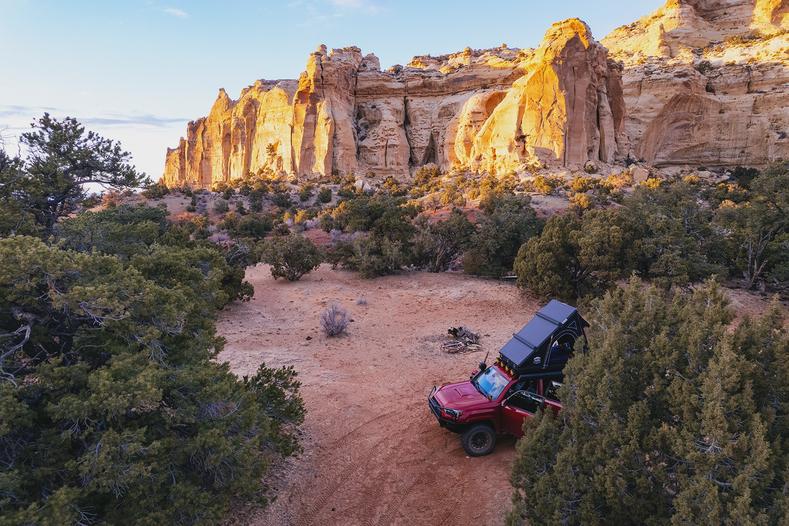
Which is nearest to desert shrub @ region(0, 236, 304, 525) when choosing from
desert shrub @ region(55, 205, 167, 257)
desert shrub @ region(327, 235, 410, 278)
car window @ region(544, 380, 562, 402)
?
desert shrub @ region(55, 205, 167, 257)

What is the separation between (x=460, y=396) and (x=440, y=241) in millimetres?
13051

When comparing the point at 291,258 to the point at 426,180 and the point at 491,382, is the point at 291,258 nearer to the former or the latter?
A: the point at 491,382

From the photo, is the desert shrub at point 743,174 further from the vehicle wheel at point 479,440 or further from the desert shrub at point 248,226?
the vehicle wheel at point 479,440

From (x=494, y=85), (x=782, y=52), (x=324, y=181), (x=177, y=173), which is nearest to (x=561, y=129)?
(x=494, y=85)

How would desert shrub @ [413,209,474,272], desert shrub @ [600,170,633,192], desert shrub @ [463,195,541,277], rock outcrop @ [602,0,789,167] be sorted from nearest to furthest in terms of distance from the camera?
desert shrub @ [463,195,541,277] → desert shrub @ [413,209,474,272] → desert shrub @ [600,170,633,192] → rock outcrop @ [602,0,789,167]

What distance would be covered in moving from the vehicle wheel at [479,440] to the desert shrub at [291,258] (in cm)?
1232

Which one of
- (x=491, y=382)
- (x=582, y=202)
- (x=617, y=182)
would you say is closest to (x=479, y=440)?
(x=491, y=382)

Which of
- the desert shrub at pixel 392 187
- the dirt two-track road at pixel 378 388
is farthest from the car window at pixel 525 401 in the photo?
the desert shrub at pixel 392 187

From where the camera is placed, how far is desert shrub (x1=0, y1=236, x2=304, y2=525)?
336 centimetres

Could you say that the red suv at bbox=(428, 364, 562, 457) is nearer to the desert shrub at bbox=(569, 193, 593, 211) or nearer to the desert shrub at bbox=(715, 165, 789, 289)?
the desert shrub at bbox=(715, 165, 789, 289)

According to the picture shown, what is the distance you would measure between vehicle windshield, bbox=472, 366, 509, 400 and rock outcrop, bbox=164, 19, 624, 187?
35001 mm

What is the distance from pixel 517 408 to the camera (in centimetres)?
659

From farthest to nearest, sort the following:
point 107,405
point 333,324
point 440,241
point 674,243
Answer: point 440,241, point 674,243, point 333,324, point 107,405

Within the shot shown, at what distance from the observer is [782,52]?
148ft
